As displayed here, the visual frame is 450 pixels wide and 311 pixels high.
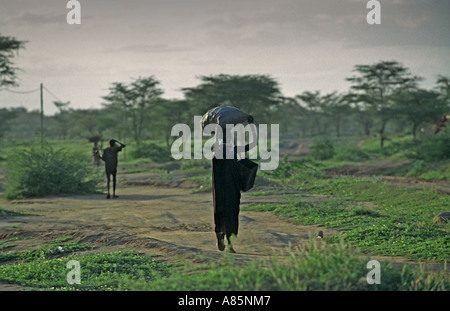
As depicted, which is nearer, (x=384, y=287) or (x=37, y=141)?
(x=384, y=287)

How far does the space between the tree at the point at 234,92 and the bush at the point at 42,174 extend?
24.9 meters

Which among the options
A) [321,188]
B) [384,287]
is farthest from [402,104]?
[384,287]

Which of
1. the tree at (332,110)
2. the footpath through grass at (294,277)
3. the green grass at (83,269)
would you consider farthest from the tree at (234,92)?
the footpath through grass at (294,277)

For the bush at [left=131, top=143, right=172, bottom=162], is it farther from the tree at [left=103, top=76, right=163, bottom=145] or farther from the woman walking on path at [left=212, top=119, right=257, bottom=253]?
the woman walking on path at [left=212, top=119, right=257, bottom=253]

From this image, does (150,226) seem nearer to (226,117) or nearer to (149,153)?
(226,117)

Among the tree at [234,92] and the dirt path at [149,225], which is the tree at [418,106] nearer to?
the tree at [234,92]

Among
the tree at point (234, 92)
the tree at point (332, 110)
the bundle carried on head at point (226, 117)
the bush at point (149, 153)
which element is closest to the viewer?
the bundle carried on head at point (226, 117)

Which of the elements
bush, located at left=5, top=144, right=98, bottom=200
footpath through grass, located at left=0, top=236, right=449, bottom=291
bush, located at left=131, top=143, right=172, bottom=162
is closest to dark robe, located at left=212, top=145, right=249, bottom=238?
footpath through grass, located at left=0, top=236, right=449, bottom=291

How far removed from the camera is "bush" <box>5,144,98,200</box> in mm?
16812

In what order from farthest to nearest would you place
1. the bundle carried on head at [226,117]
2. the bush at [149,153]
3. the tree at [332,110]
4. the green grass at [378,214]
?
the tree at [332,110] → the bush at [149,153] → the green grass at [378,214] → the bundle carried on head at [226,117]

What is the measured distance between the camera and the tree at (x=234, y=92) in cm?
4291
